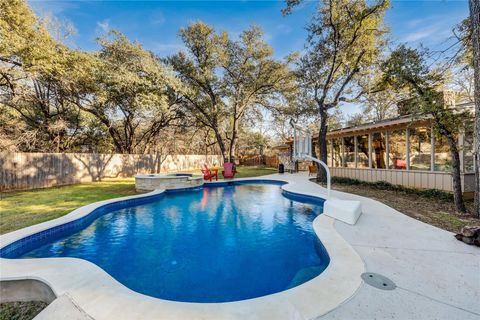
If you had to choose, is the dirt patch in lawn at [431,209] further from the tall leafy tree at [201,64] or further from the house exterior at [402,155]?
the tall leafy tree at [201,64]

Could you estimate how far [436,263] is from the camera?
2.92 metres

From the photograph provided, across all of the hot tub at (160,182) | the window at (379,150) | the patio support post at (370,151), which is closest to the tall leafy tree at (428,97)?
the window at (379,150)

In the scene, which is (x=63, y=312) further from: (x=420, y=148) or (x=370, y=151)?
(x=370, y=151)

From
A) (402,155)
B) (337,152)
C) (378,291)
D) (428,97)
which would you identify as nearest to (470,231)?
(378,291)

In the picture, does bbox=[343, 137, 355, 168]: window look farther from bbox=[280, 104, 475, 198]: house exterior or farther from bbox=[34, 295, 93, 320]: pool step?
bbox=[34, 295, 93, 320]: pool step

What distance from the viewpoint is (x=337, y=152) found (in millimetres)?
13297

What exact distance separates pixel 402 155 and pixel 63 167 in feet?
54.2

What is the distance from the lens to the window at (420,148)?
815cm

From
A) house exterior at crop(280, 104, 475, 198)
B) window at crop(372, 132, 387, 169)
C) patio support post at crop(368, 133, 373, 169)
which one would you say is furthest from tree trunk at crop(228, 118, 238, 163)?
window at crop(372, 132, 387, 169)

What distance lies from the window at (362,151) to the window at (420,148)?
2.30m

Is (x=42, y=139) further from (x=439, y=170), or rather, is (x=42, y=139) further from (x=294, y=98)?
(x=439, y=170)

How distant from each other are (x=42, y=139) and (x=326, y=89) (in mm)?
16555

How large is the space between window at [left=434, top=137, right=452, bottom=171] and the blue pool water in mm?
4692

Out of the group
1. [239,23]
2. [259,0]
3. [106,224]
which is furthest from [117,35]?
[106,224]
